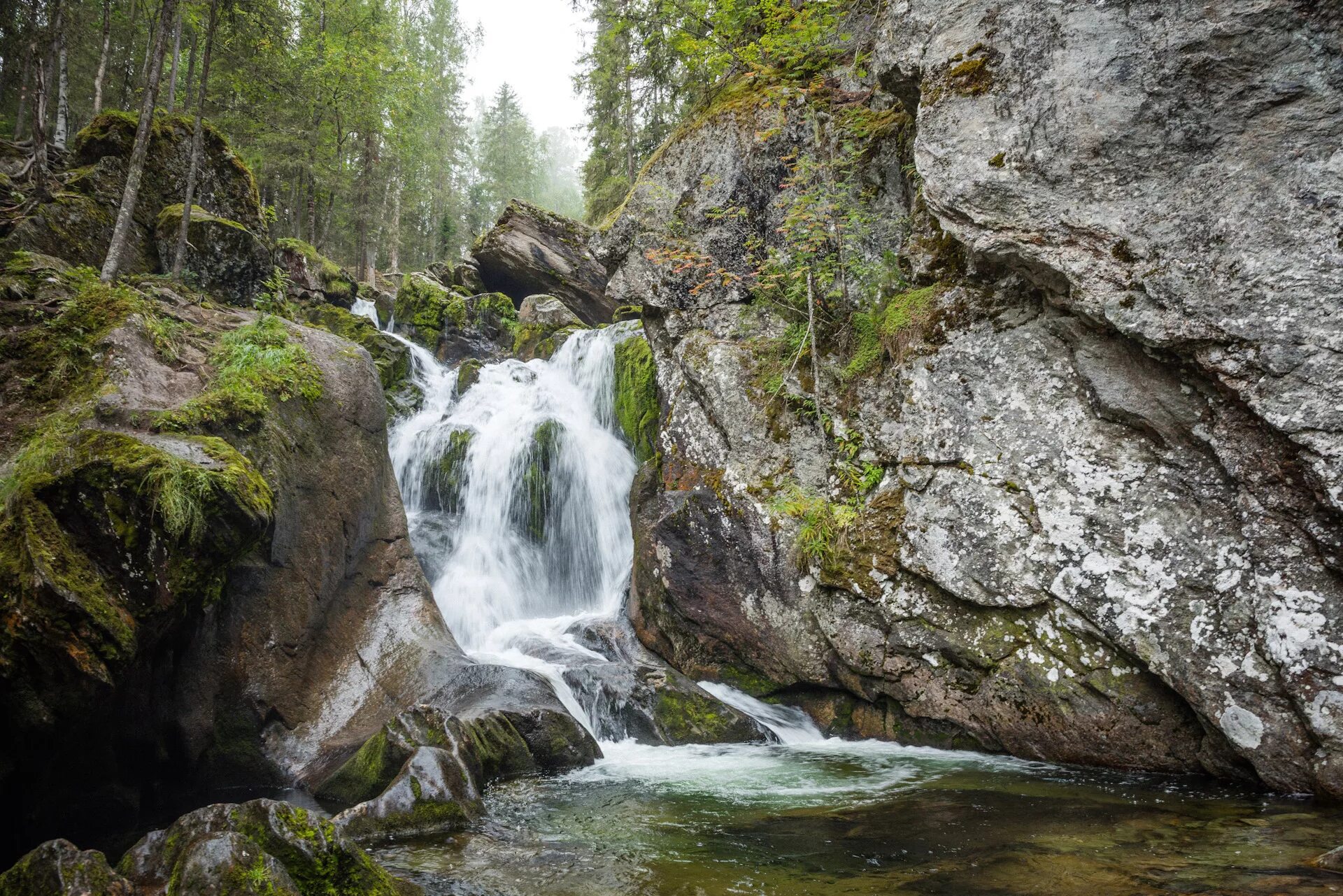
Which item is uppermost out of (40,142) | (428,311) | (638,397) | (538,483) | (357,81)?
(357,81)

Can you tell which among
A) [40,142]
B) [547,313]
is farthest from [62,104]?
[547,313]

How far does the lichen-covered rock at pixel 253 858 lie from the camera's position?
2.69 m

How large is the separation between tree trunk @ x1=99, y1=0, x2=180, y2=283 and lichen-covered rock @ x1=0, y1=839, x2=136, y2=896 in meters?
8.73

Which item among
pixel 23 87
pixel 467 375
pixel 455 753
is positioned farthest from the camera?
pixel 23 87

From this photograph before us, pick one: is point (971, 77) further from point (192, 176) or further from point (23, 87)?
point (23, 87)

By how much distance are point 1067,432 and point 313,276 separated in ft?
58.6

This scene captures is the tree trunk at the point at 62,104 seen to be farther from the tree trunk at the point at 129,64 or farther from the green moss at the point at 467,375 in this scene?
the green moss at the point at 467,375

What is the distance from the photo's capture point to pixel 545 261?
63.8 ft

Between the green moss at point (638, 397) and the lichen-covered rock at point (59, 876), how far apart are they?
911 cm

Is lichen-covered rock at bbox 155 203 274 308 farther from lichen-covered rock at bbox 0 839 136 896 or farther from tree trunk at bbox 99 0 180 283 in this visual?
lichen-covered rock at bbox 0 839 136 896

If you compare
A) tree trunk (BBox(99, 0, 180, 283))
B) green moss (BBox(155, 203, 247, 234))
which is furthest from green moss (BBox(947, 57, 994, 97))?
green moss (BBox(155, 203, 247, 234))

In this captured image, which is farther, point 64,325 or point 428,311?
point 428,311

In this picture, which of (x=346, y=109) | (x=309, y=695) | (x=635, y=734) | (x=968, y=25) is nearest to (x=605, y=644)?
(x=635, y=734)

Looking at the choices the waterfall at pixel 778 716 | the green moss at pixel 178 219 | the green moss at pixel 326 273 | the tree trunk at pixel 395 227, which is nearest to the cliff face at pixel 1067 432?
the waterfall at pixel 778 716
